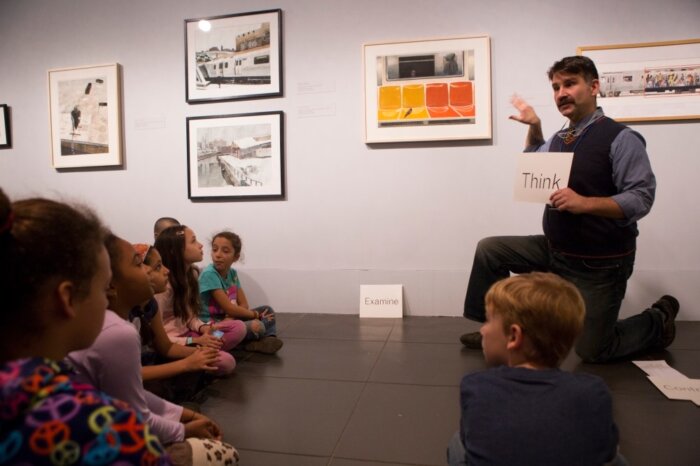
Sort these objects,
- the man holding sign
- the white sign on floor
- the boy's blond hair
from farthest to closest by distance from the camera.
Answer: the man holding sign, the white sign on floor, the boy's blond hair

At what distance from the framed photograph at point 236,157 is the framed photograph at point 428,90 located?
700mm

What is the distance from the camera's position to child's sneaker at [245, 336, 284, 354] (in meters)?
2.67

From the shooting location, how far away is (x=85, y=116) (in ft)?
12.8

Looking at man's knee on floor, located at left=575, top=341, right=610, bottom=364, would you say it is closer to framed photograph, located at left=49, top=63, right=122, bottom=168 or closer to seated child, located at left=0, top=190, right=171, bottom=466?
seated child, located at left=0, top=190, right=171, bottom=466

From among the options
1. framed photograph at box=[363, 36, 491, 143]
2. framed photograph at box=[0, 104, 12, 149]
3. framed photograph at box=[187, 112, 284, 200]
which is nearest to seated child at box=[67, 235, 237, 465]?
framed photograph at box=[187, 112, 284, 200]

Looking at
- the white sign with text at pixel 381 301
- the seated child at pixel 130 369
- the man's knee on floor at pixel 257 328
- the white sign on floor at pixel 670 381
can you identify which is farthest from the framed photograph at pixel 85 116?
the white sign on floor at pixel 670 381

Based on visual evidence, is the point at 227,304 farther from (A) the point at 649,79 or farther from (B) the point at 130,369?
(A) the point at 649,79

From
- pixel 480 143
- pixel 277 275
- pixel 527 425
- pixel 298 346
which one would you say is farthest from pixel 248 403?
pixel 480 143

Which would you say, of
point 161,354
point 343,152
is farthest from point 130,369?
point 343,152

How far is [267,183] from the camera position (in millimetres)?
3609

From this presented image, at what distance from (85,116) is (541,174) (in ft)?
11.2

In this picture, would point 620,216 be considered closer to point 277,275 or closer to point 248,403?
point 248,403

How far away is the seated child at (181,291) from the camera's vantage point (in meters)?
2.33

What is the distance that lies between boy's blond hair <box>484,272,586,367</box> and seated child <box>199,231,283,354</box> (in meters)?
1.78
